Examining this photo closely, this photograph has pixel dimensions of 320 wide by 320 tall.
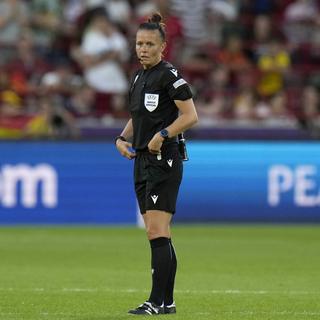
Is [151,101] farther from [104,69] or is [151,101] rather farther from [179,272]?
[104,69]

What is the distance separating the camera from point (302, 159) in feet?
60.1

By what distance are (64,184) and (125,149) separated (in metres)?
8.88

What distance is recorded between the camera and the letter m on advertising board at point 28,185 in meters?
17.3

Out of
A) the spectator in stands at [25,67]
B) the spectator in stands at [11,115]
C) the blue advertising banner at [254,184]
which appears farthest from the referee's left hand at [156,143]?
the spectator in stands at [25,67]

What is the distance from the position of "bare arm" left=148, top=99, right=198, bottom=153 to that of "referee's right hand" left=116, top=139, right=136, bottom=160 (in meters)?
0.23

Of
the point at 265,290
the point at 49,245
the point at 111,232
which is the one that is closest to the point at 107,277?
the point at 265,290

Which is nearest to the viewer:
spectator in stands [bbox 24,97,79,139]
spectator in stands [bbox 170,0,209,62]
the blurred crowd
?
spectator in stands [bbox 24,97,79,139]

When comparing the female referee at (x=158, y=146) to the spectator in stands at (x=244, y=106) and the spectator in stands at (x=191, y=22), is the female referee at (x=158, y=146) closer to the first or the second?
the spectator in stands at (x=244, y=106)

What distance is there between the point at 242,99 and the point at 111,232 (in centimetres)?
486

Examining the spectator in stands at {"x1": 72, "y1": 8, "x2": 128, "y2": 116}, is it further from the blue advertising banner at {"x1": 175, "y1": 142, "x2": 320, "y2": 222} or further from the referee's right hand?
the referee's right hand

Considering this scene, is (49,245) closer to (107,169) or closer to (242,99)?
(107,169)

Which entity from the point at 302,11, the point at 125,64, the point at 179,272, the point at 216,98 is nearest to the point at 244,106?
the point at 216,98

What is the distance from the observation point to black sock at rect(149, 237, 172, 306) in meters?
8.71

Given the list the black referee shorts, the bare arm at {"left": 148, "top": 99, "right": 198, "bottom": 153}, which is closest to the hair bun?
the bare arm at {"left": 148, "top": 99, "right": 198, "bottom": 153}
